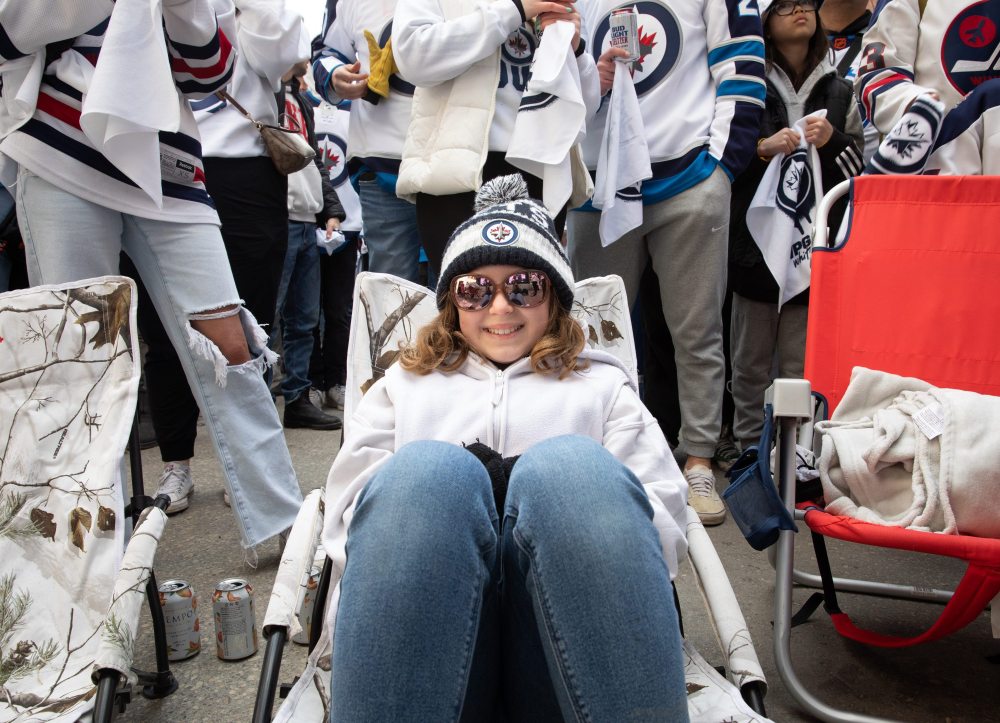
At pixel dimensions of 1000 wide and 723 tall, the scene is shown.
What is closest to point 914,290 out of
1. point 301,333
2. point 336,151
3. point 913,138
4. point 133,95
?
point 913,138

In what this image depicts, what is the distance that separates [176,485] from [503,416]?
1981mm

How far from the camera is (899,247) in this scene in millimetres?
2377

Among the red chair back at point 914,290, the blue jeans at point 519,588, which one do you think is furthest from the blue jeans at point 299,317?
the blue jeans at point 519,588

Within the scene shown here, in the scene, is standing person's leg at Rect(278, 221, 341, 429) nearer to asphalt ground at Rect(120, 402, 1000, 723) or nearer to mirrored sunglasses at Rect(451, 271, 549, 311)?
asphalt ground at Rect(120, 402, 1000, 723)

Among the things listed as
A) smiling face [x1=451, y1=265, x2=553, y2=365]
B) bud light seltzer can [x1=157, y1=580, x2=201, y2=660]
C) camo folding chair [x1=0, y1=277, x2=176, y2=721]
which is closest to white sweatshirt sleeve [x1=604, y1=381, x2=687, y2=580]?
smiling face [x1=451, y1=265, x2=553, y2=365]

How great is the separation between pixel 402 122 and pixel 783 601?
2.11 metres

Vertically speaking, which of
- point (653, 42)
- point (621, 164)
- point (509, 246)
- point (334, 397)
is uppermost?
point (653, 42)

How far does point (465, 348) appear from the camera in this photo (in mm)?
1882

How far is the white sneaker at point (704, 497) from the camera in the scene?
3.02 metres

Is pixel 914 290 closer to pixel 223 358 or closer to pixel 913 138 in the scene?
pixel 913 138

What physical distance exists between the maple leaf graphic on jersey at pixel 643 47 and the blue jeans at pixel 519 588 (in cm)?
227

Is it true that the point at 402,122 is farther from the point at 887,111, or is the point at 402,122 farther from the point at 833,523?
the point at 833,523

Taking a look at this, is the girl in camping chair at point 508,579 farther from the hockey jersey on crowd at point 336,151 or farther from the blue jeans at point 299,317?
the hockey jersey on crowd at point 336,151

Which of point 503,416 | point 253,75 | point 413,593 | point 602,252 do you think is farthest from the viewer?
point 602,252
